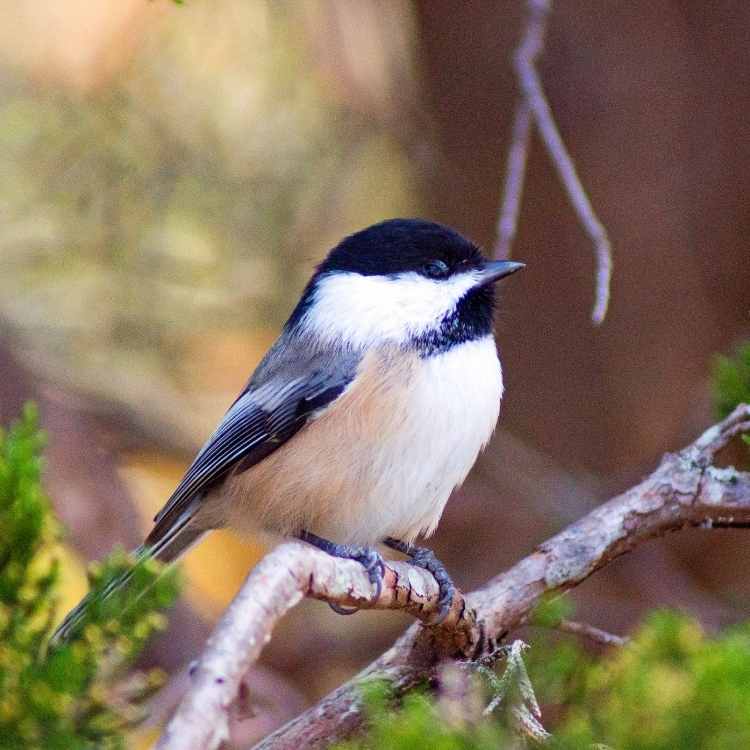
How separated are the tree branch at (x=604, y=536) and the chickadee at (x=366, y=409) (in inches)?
6.7

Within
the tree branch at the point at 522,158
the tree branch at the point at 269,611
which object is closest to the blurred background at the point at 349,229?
the tree branch at the point at 522,158

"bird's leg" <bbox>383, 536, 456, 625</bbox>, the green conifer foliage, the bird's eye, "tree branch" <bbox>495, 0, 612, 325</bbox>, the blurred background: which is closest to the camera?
the green conifer foliage

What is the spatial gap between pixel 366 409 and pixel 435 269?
1.27 ft

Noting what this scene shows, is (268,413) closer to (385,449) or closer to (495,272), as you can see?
(385,449)

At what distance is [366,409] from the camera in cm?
200

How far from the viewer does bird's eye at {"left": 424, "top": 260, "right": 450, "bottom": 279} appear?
2223 millimetres

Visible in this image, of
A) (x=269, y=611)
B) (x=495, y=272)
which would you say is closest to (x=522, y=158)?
(x=495, y=272)

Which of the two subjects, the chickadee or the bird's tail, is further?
the bird's tail

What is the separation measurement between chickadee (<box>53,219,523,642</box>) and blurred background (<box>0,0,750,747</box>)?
747 mm

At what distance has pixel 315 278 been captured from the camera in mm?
2385

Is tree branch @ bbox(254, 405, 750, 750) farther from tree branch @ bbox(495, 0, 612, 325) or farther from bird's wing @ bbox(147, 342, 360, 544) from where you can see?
bird's wing @ bbox(147, 342, 360, 544)

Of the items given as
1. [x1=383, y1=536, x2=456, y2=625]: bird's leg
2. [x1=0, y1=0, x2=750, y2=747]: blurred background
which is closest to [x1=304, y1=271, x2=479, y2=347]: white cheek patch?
[x1=383, y1=536, x2=456, y2=625]: bird's leg

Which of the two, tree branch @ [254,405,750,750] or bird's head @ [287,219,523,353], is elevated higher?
bird's head @ [287,219,523,353]

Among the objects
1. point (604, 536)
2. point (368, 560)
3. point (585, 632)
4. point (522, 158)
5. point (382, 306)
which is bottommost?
point (585, 632)
